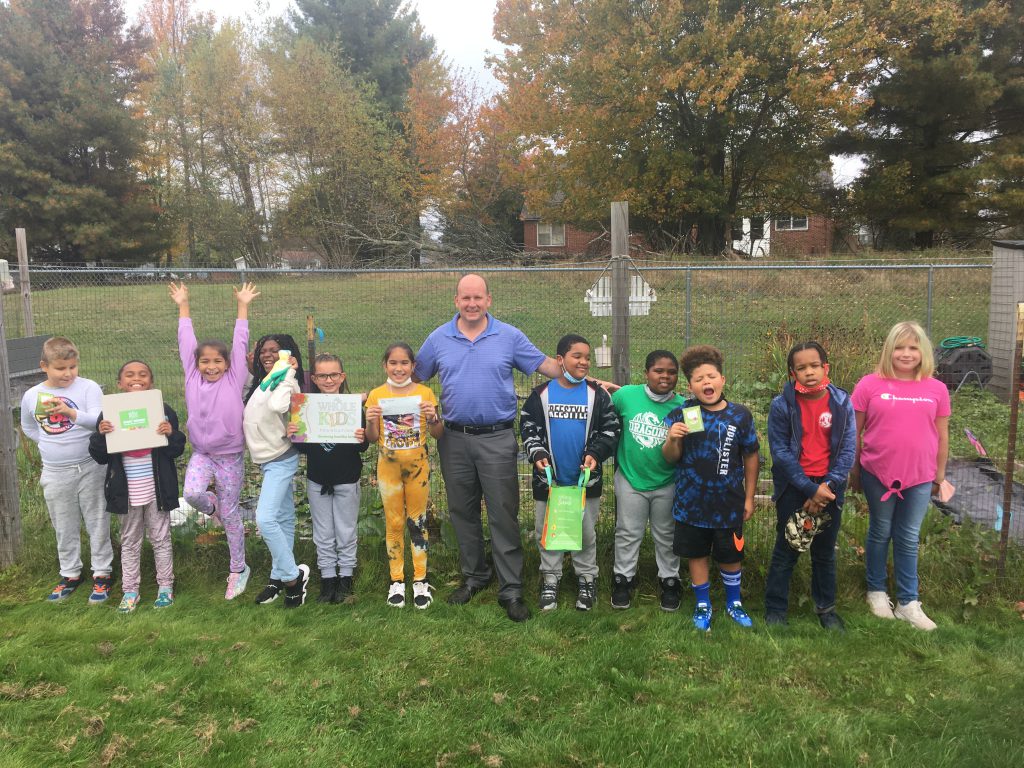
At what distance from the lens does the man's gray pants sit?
404 centimetres

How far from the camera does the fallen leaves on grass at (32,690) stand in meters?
3.23

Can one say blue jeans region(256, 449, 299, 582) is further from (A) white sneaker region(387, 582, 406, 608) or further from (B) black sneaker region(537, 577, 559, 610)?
(B) black sneaker region(537, 577, 559, 610)

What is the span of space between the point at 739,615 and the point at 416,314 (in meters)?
4.05

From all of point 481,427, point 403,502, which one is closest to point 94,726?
point 403,502

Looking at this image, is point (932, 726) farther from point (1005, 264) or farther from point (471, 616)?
point (1005, 264)

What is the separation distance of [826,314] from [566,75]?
17.2 meters

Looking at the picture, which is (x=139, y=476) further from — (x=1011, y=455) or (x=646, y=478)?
(x=1011, y=455)

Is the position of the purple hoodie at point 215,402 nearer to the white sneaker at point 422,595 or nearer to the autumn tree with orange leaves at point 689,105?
the white sneaker at point 422,595

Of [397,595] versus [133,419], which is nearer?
[133,419]

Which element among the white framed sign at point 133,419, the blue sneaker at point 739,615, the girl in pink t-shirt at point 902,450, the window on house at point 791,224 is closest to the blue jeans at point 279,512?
the white framed sign at point 133,419

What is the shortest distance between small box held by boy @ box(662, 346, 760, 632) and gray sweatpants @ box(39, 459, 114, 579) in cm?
357

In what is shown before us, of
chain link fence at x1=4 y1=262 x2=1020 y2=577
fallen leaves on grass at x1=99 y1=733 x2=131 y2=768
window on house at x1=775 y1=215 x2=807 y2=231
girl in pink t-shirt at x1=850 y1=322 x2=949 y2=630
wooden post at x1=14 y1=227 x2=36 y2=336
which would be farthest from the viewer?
window on house at x1=775 y1=215 x2=807 y2=231

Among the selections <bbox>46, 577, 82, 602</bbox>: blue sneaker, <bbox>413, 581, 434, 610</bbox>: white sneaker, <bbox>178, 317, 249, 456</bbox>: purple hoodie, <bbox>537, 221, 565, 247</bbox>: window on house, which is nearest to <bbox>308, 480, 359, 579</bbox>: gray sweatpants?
<bbox>413, 581, 434, 610</bbox>: white sneaker

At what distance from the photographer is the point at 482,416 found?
3.98 meters
